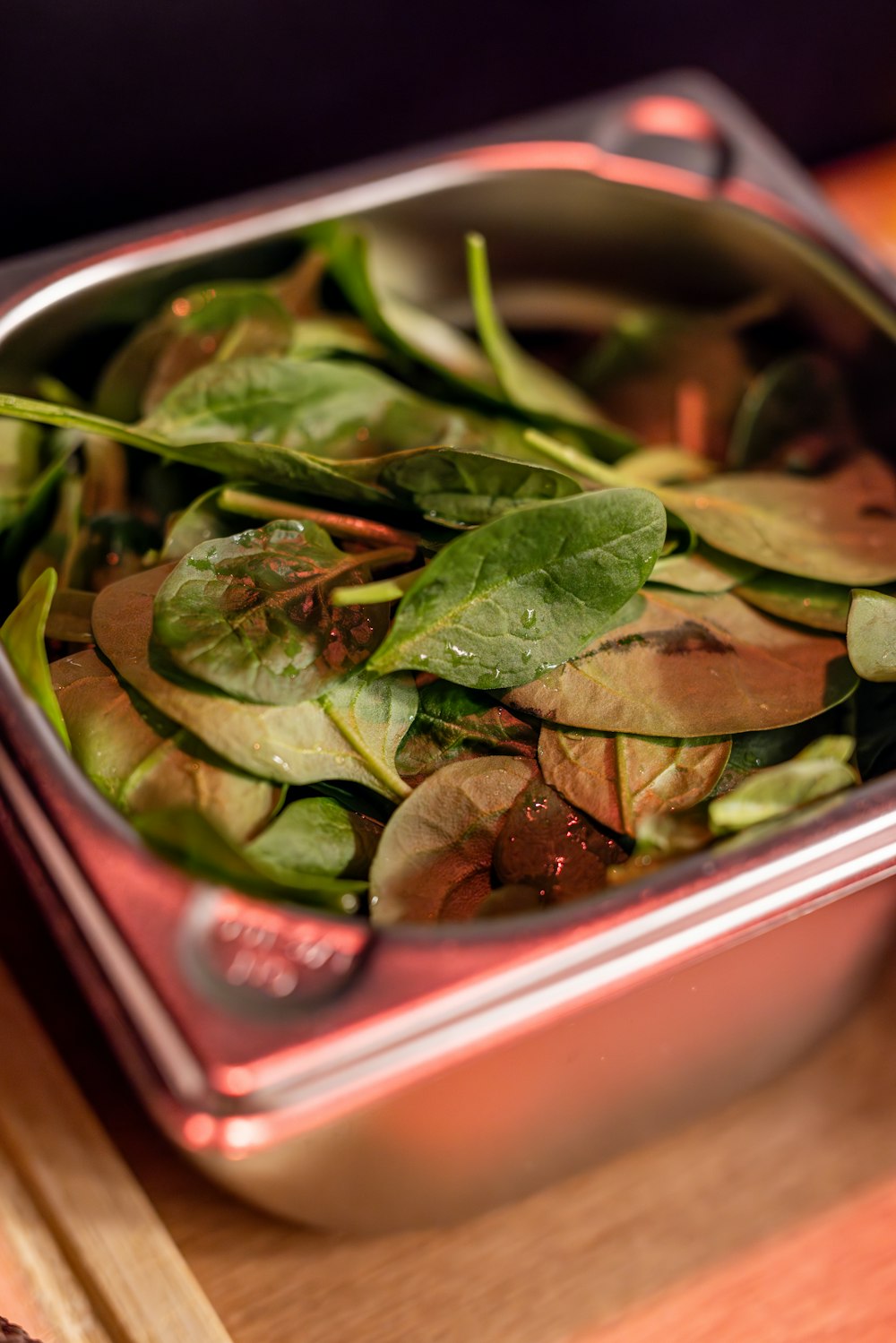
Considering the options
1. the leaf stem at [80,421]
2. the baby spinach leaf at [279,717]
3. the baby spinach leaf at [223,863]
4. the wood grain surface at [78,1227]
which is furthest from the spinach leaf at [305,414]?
the wood grain surface at [78,1227]

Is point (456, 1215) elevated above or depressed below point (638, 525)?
below

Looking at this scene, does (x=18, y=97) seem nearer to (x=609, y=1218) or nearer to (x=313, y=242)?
(x=313, y=242)

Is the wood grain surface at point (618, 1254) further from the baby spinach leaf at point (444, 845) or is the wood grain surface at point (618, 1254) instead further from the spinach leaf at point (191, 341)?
the spinach leaf at point (191, 341)

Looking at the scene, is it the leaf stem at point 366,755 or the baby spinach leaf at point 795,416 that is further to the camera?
the baby spinach leaf at point 795,416

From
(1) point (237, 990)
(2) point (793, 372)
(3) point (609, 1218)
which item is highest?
(2) point (793, 372)

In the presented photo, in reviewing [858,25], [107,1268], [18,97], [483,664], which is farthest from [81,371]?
[858,25]

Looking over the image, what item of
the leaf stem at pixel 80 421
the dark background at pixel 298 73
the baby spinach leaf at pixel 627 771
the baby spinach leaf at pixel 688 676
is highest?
the dark background at pixel 298 73

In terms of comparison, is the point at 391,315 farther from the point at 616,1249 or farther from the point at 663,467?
the point at 616,1249
